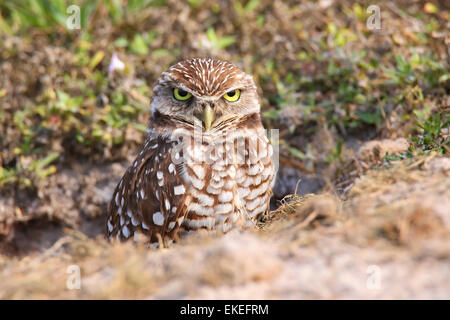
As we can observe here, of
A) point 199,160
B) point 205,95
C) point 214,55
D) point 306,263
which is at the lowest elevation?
point 306,263

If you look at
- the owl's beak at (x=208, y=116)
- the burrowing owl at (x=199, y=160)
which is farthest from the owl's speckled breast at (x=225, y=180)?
the owl's beak at (x=208, y=116)

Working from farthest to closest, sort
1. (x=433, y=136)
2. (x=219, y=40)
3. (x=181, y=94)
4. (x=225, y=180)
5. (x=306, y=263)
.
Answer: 1. (x=219, y=40)
2. (x=433, y=136)
3. (x=181, y=94)
4. (x=225, y=180)
5. (x=306, y=263)

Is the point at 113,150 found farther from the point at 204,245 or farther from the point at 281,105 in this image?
the point at 204,245

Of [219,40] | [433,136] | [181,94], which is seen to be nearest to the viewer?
[181,94]

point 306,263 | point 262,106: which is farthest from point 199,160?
point 262,106

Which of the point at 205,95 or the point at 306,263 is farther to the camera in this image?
the point at 205,95

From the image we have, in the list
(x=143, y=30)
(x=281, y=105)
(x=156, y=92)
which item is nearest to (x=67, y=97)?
(x=143, y=30)

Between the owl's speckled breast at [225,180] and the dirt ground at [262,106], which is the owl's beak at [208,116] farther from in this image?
the dirt ground at [262,106]

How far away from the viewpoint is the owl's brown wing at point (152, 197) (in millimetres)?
3051

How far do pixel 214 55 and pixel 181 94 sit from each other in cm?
207

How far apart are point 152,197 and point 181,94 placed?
701mm

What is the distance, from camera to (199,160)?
307 centimetres

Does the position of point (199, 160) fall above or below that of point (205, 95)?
below

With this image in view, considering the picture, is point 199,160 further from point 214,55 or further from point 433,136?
point 214,55
